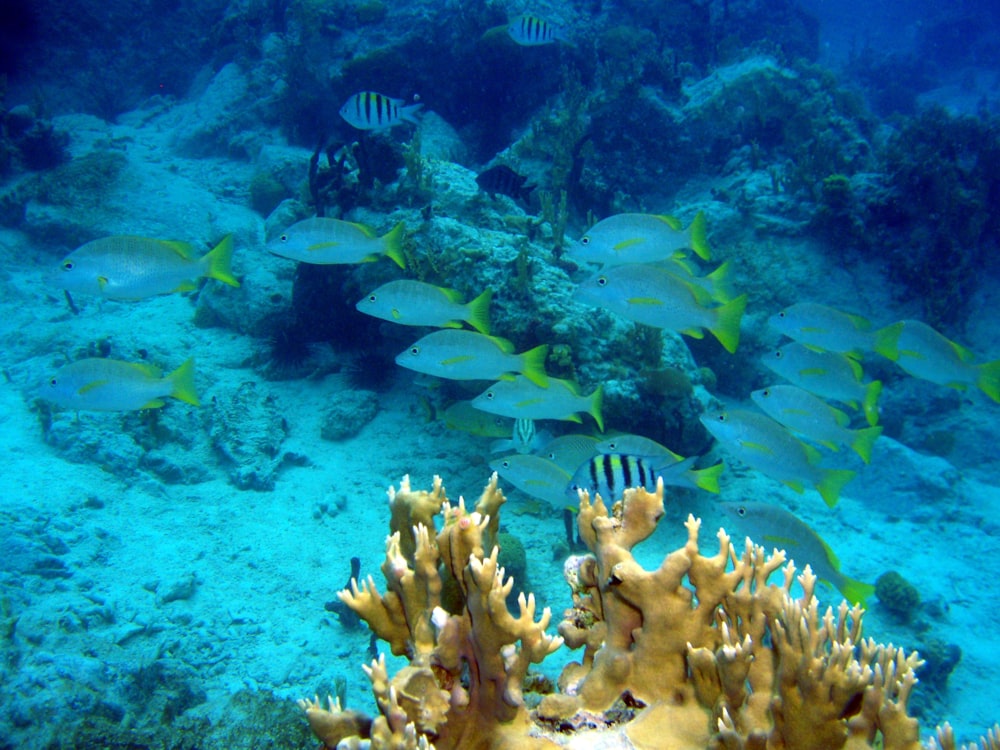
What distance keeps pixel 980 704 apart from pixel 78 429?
938 centimetres

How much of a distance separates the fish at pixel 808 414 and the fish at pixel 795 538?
3.71 ft

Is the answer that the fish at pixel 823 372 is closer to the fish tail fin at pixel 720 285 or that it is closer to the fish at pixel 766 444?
the fish tail fin at pixel 720 285

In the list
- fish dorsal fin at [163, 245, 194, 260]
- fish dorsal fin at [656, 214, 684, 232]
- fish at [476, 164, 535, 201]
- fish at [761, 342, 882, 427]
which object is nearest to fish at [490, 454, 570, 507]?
fish dorsal fin at [656, 214, 684, 232]

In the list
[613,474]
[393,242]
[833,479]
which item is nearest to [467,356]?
[393,242]

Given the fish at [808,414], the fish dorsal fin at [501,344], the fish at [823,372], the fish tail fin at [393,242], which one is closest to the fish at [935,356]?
the fish at [823,372]

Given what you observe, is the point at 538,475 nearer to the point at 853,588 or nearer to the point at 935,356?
the point at 853,588

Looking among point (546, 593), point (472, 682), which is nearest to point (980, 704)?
point (546, 593)

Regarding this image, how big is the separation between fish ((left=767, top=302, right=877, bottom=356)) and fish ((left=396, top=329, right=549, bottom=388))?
8.31ft

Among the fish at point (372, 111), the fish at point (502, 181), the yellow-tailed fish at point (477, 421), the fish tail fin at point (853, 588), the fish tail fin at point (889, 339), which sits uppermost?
the fish at point (372, 111)

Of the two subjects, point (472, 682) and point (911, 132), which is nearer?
point (472, 682)

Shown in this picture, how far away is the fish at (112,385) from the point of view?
4094 mm

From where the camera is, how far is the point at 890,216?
9.03 m

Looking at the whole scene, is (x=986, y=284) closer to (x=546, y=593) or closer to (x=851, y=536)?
(x=851, y=536)

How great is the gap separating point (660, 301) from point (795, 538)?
2.06m
